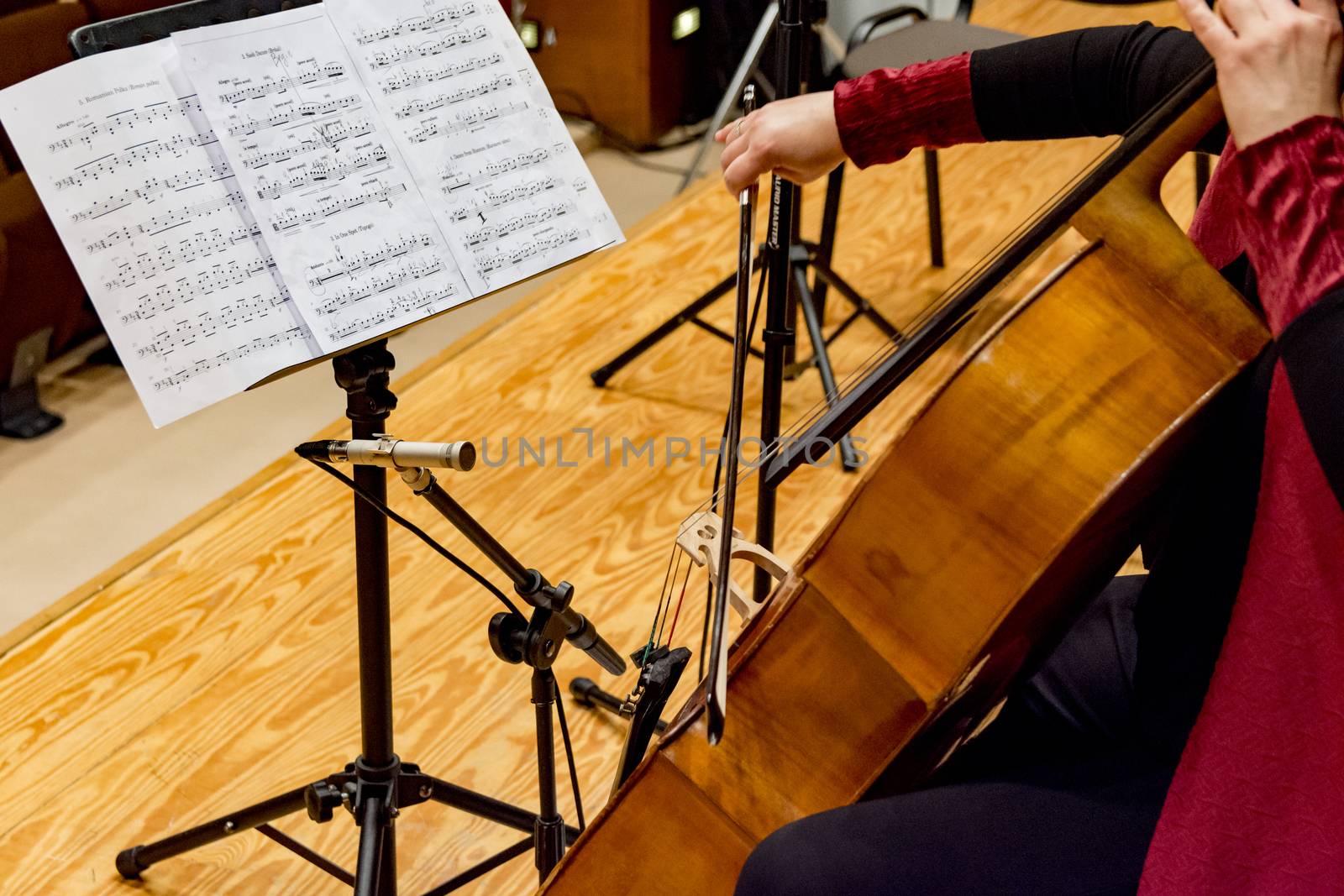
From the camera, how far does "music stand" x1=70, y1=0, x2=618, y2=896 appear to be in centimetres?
94

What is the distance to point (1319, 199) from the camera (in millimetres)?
651

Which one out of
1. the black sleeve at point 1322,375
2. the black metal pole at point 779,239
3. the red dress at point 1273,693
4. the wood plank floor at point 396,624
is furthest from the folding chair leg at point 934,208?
the black sleeve at point 1322,375

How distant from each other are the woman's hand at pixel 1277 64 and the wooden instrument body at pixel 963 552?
60mm

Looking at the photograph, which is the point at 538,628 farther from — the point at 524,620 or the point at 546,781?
the point at 546,781

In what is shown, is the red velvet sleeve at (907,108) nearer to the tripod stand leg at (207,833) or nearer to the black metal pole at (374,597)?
the black metal pole at (374,597)

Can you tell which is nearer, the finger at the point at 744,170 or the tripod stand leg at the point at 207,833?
the finger at the point at 744,170

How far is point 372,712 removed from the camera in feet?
3.68

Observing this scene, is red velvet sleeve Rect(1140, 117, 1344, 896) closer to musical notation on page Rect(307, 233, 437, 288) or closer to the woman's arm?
the woman's arm

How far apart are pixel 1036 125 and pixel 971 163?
2038 millimetres

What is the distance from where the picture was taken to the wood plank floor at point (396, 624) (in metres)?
1.43

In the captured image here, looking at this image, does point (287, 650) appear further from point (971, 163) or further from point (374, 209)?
point (971, 163)

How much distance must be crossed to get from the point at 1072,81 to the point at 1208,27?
0.23 meters

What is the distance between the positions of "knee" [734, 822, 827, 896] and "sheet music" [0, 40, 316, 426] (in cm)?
48

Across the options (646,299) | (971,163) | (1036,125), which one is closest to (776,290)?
(1036,125)
